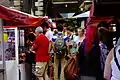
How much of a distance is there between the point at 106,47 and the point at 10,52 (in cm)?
284

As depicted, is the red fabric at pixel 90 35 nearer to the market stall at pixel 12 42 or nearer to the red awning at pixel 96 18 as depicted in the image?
the red awning at pixel 96 18

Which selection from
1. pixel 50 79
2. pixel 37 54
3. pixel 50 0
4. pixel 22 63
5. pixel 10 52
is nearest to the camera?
pixel 10 52

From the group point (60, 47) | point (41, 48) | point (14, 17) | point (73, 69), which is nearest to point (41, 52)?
point (41, 48)

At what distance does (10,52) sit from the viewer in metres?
9.09

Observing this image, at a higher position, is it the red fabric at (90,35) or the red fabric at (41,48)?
the red fabric at (90,35)

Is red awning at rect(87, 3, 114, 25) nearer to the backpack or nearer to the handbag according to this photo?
the handbag

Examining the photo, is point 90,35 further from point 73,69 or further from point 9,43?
point 9,43

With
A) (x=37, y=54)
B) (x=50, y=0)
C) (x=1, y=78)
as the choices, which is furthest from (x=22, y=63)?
(x=50, y=0)

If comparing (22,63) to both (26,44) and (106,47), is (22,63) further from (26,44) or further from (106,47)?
(106,47)

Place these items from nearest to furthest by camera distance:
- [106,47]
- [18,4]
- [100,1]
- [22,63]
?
[100,1] → [106,47] → [22,63] → [18,4]

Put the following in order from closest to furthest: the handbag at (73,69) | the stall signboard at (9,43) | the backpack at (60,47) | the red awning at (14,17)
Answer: the red awning at (14,17) → the handbag at (73,69) → the stall signboard at (9,43) → the backpack at (60,47)

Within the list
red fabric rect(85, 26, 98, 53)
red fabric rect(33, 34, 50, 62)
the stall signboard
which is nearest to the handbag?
red fabric rect(85, 26, 98, 53)

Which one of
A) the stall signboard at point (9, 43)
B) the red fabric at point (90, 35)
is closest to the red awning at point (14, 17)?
the stall signboard at point (9, 43)

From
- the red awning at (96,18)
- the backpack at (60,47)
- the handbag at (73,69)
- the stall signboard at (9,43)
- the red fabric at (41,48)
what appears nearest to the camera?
the red awning at (96,18)
